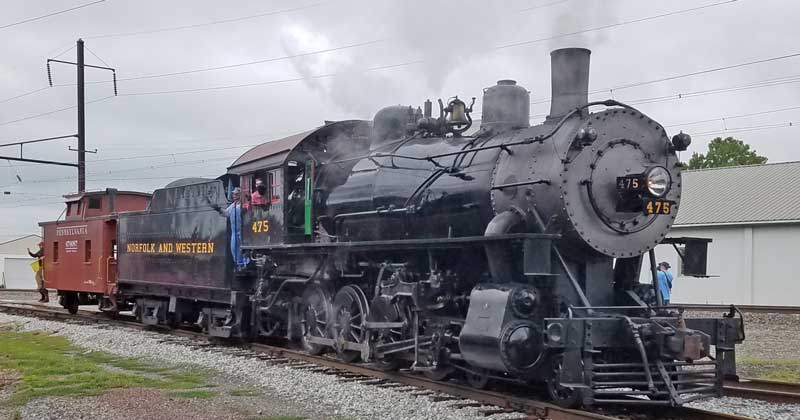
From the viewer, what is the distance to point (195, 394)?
8.73 meters

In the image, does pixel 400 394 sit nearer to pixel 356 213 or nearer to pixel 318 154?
pixel 356 213

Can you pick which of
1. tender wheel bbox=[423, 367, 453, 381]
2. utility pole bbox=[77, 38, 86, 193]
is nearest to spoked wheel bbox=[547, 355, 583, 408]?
tender wheel bbox=[423, 367, 453, 381]

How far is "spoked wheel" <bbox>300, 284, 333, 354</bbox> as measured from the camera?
1119 cm

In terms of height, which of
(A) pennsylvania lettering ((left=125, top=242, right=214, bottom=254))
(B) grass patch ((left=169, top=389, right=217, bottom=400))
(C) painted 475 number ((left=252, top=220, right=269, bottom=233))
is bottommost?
(B) grass patch ((left=169, top=389, right=217, bottom=400))

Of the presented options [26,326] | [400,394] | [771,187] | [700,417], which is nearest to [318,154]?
[400,394]

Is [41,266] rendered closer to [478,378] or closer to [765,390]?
[478,378]

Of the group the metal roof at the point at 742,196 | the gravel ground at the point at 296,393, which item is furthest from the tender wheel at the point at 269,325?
the metal roof at the point at 742,196

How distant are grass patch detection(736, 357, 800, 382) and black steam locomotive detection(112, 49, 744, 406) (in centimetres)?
204

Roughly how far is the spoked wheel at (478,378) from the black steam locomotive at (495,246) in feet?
0.09

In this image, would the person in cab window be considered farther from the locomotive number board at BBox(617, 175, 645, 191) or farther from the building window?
the building window

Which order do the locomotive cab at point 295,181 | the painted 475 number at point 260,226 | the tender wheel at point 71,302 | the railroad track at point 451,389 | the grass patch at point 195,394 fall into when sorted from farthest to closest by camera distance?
the tender wheel at point 71,302, the painted 475 number at point 260,226, the locomotive cab at point 295,181, the grass patch at point 195,394, the railroad track at point 451,389

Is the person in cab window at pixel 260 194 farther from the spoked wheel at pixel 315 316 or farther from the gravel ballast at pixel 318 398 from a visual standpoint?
the gravel ballast at pixel 318 398

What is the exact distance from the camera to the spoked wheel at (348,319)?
10250 millimetres

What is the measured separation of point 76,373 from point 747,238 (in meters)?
22.4
